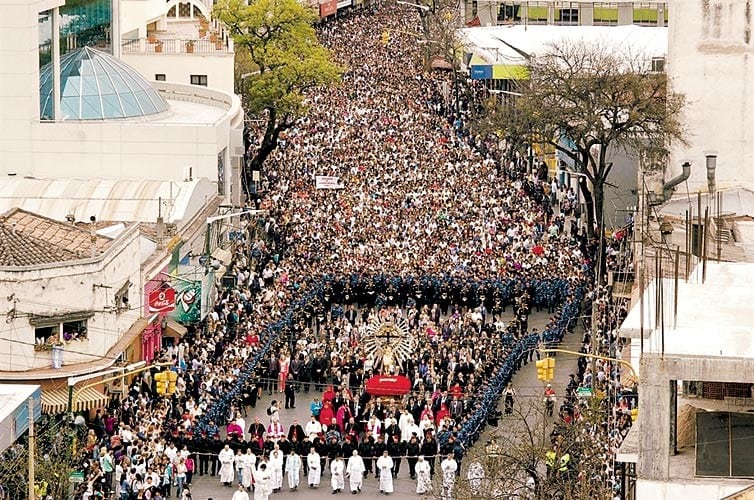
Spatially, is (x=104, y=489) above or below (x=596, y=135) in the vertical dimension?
below

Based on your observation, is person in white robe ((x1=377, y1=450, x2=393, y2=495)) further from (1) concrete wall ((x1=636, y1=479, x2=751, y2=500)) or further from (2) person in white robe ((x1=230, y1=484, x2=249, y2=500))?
(1) concrete wall ((x1=636, y1=479, x2=751, y2=500))

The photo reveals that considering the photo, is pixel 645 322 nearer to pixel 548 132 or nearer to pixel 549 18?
pixel 548 132

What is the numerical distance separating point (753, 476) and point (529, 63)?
49.7 metres

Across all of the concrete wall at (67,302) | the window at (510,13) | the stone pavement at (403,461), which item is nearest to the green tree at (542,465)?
the stone pavement at (403,461)

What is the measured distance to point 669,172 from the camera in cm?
6725

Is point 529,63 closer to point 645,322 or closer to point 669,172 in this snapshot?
point 669,172

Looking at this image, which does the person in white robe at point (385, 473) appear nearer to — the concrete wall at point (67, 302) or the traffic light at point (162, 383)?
the traffic light at point (162, 383)

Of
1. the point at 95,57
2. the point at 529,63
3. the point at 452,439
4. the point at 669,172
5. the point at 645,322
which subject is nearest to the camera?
the point at 645,322

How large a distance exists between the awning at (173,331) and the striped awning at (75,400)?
817 centimetres

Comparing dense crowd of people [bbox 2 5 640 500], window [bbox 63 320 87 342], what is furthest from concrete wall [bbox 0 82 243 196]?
window [bbox 63 320 87 342]

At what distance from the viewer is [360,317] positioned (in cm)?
6200

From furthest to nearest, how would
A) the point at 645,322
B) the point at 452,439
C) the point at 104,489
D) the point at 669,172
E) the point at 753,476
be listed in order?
1. the point at 669,172
2. the point at 452,439
3. the point at 104,489
4. the point at 645,322
5. the point at 753,476

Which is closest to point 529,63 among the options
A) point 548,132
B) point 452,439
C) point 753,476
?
point 548,132

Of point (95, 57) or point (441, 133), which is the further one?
point (441, 133)
